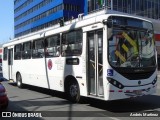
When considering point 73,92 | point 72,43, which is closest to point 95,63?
point 72,43

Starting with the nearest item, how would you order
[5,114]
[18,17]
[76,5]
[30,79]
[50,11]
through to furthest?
[5,114] → [30,79] → [76,5] → [50,11] → [18,17]

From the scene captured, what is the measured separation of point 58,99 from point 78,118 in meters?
4.22

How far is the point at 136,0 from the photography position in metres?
56.8

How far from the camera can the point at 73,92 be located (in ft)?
39.5

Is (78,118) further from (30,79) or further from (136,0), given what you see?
(136,0)

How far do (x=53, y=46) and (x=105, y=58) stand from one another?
418 centimetres

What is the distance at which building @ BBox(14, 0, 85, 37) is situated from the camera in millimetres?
70812

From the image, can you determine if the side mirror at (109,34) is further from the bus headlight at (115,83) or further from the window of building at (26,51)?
→ the window of building at (26,51)

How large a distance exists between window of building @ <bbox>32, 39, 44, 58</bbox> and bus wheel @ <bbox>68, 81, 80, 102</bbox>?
318 centimetres

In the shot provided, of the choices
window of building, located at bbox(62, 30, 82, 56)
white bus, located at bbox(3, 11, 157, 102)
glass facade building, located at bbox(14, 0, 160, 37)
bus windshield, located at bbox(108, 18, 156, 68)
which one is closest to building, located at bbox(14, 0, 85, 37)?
glass facade building, located at bbox(14, 0, 160, 37)

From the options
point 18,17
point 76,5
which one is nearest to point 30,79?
point 76,5

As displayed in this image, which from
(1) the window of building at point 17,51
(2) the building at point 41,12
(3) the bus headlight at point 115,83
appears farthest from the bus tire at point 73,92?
(2) the building at point 41,12

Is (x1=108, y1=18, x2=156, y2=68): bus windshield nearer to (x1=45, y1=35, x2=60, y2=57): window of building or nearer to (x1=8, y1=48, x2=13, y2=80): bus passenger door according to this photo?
(x1=45, y1=35, x2=60, y2=57): window of building

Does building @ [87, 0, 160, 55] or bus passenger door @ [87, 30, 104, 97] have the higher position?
building @ [87, 0, 160, 55]
